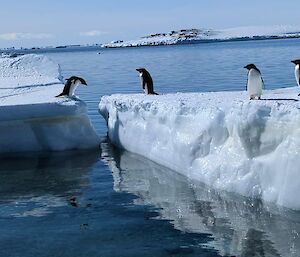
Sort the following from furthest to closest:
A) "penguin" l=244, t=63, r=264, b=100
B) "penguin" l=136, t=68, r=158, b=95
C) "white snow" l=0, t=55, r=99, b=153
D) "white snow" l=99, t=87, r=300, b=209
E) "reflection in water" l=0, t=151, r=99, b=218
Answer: "penguin" l=136, t=68, r=158, b=95 < "white snow" l=0, t=55, r=99, b=153 < "penguin" l=244, t=63, r=264, b=100 < "reflection in water" l=0, t=151, r=99, b=218 < "white snow" l=99, t=87, r=300, b=209

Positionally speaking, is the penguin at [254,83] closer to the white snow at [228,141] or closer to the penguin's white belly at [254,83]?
the penguin's white belly at [254,83]

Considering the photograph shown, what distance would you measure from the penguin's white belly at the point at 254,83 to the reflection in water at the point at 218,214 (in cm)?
225

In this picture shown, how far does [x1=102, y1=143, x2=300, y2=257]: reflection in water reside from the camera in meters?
7.32

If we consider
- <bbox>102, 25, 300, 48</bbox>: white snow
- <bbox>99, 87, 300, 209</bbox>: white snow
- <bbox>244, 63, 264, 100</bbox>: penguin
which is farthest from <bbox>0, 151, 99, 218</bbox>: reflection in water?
<bbox>102, 25, 300, 48</bbox>: white snow

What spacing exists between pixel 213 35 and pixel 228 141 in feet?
576

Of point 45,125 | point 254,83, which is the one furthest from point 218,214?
point 45,125

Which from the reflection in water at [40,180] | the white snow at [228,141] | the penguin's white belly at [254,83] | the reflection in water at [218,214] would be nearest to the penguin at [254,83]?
the penguin's white belly at [254,83]

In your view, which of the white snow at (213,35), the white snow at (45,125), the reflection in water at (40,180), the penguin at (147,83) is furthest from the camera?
the white snow at (213,35)

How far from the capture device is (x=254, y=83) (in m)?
11.3

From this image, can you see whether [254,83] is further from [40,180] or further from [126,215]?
[40,180]

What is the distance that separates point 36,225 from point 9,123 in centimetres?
559

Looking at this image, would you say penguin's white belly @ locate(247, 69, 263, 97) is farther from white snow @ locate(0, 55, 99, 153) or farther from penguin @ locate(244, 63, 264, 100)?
white snow @ locate(0, 55, 99, 153)

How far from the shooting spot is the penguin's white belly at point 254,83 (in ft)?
37.1

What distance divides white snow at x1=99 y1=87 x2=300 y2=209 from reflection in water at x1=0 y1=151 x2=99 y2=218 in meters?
1.56
